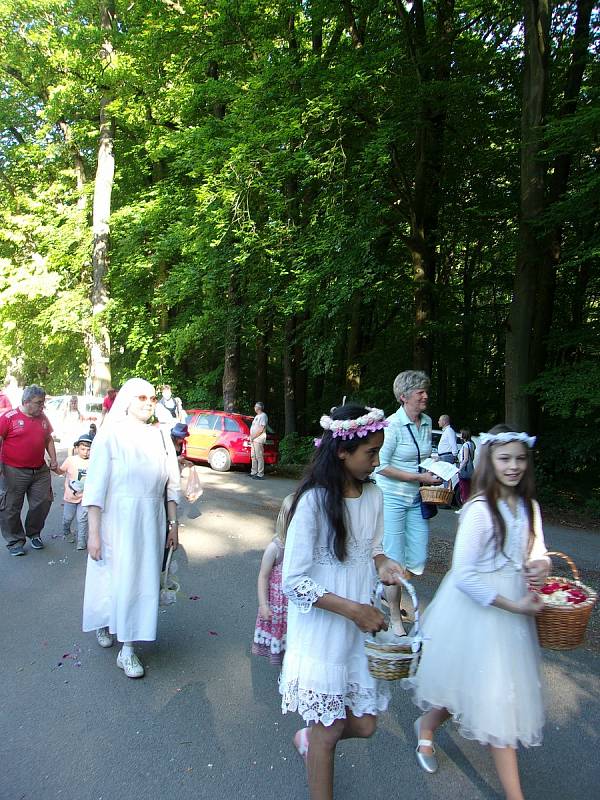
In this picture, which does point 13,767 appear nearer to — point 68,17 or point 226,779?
point 226,779

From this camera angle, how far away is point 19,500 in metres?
7.27

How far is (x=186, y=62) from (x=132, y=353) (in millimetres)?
11113

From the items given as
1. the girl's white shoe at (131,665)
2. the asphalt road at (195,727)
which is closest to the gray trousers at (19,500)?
the asphalt road at (195,727)

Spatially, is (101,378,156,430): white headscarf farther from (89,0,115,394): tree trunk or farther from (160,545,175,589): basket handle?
(89,0,115,394): tree trunk

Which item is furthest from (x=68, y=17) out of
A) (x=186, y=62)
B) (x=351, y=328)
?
(x=351, y=328)

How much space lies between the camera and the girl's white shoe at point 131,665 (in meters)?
4.18

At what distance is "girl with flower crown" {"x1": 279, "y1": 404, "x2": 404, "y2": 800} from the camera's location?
2.40m

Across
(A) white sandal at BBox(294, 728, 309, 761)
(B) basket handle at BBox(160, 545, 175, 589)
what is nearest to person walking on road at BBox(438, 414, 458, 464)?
(B) basket handle at BBox(160, 545, 175, 589)

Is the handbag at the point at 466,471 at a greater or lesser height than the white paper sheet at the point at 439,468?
lesser

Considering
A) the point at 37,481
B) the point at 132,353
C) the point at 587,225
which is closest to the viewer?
the point at 37,481

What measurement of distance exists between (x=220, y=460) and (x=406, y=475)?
12.1m

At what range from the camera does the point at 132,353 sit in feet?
81.5

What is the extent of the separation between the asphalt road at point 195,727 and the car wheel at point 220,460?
10419 millimetres

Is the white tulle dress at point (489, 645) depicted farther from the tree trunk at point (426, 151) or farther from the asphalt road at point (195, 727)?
the tree trunk at point (426, 151)
